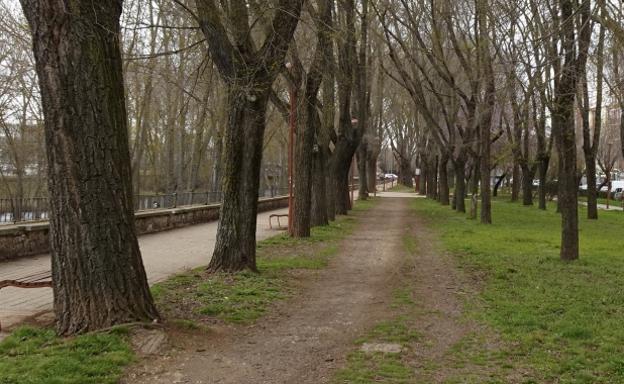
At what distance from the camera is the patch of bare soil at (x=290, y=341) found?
5191 mm

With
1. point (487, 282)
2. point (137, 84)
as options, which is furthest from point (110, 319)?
point (137, 84)

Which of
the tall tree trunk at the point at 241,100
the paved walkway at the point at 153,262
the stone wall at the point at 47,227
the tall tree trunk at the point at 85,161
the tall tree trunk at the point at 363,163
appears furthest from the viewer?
the tall tree trunk at the point at 363,163

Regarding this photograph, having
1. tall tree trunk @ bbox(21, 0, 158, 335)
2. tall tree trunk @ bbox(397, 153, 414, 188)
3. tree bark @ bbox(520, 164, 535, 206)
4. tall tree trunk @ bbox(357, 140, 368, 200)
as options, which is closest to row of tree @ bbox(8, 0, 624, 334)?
tall tree trunk @ bbox(21, 0, 158, 335)

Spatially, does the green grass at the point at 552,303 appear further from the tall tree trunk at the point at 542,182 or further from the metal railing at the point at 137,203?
the tall tree trunk at the point at 542,182

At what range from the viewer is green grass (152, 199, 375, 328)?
7.41m

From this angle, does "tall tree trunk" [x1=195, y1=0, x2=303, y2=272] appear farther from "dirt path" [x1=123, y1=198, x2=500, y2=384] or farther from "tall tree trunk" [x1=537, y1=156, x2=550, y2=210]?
"tall tree trunk" [x1=537, y1=156, x2=550, y2=210]

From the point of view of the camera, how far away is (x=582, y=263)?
1183 cm

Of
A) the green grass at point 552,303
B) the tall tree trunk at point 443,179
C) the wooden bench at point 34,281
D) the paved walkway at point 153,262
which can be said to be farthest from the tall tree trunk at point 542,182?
the wooden bench at point 34,281

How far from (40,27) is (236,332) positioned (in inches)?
137

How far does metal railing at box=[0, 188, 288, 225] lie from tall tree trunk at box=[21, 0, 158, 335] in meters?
4.31

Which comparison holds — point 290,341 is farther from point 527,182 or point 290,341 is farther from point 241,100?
point 527,182

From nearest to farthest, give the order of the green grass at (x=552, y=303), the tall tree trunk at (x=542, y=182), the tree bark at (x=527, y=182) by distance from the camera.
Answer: the green grass at (x=552, y=303)
the tall tree trunk at (x=542, y=182)
the tree bark at (x=527, y=182)

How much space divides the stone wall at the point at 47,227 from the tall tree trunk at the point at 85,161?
20.1ft

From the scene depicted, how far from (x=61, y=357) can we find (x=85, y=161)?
1.73 meters
